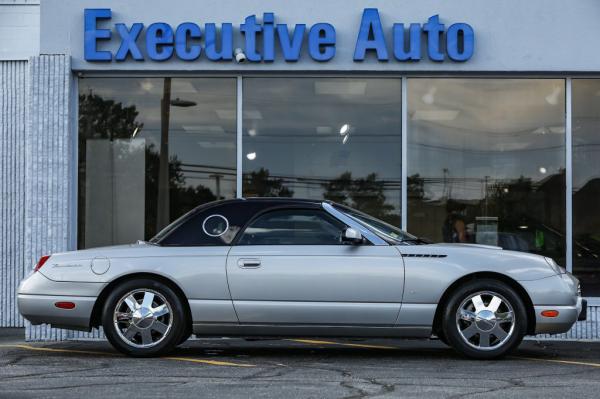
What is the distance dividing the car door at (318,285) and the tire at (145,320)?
1.77ft

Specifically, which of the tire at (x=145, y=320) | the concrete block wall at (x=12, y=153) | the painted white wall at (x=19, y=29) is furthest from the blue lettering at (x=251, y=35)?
the tire at (x=145, y=320)

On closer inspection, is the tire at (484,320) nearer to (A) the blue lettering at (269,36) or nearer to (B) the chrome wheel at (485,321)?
(B) the chrome wheel at (485,321)

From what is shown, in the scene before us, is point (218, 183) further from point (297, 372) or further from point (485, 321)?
point (297, 372)

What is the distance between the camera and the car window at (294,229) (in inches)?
368

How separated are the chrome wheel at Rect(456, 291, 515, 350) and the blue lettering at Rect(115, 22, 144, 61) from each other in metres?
5.26

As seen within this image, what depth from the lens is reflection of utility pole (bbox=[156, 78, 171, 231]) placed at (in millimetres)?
12656

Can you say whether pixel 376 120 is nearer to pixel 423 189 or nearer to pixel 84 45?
pixel 423 189

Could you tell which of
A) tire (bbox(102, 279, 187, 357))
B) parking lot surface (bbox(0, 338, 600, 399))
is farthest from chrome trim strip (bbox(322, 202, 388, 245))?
tire (bbox(102, 279, 187, 357))

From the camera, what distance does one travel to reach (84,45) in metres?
12.3

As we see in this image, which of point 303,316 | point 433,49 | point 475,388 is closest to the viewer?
point 475,388

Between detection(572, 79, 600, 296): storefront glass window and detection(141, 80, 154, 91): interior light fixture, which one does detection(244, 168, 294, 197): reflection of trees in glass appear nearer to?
detection(141, 80, 154, 91): interior light fixture

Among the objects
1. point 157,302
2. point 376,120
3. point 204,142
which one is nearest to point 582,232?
point 376,120

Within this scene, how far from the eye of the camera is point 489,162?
12547 millimetres

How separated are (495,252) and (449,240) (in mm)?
3313
